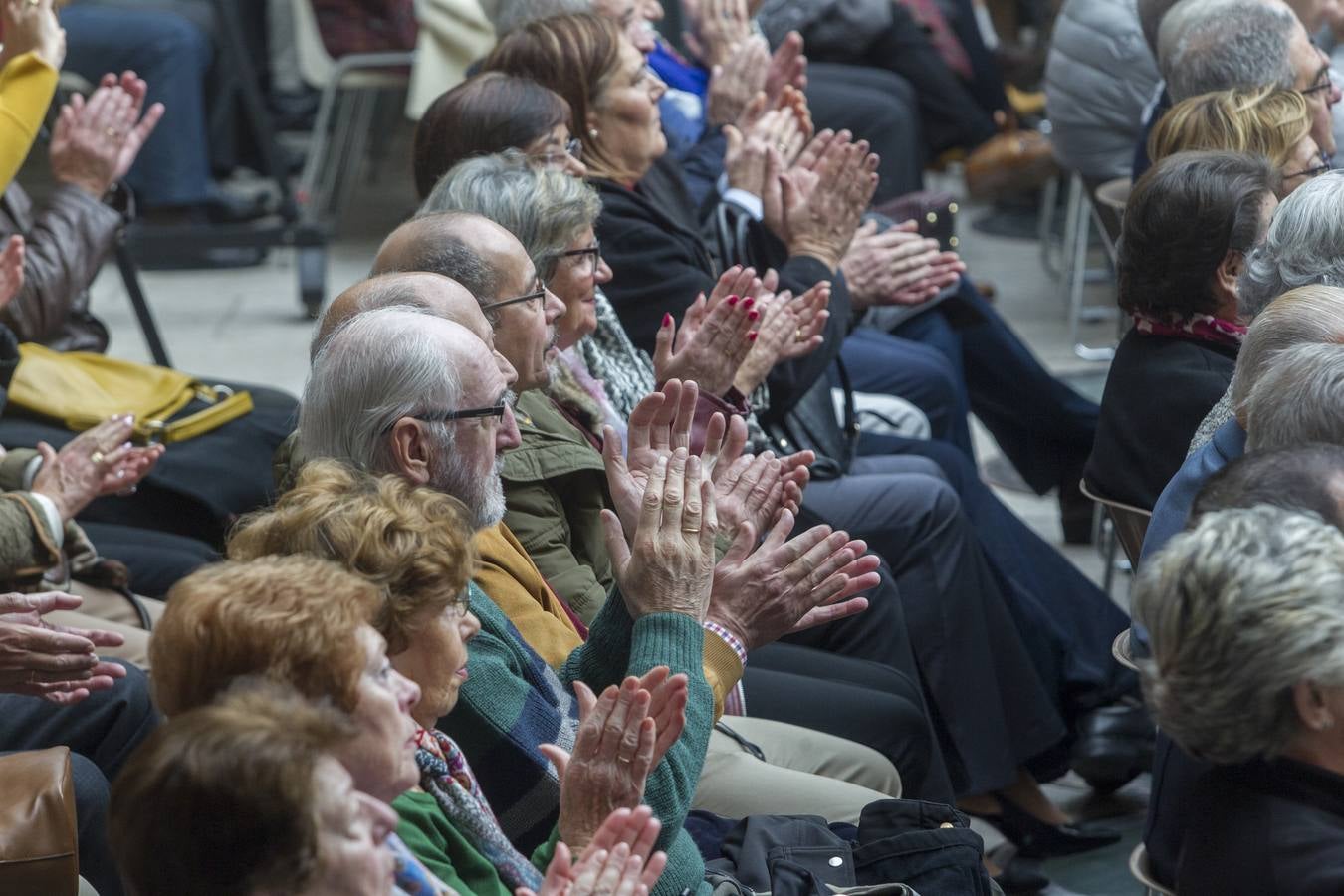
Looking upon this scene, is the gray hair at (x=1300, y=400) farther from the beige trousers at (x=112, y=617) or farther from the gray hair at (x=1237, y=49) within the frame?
the beige trousers at (x=112, y=617)

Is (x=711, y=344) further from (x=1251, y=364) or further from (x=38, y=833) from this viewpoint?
(x=38, y=833)

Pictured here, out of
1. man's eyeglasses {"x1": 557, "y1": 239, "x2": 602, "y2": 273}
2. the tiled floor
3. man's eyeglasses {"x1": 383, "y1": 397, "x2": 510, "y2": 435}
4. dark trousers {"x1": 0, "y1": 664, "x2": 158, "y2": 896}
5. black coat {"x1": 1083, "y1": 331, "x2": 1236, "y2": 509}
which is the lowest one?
the tiled floor

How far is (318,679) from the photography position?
1.55m

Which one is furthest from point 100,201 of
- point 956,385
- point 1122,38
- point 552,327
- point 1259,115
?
point 1122,38

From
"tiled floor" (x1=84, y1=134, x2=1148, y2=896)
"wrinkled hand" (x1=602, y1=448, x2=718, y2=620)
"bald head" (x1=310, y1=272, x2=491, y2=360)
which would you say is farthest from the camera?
"tiled floor" (x1=84, y1=134, x2=1148, y2=896)

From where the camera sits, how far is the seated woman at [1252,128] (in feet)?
10.6

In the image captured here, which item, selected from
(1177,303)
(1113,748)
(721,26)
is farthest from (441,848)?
(721,26)

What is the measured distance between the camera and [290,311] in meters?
6.27

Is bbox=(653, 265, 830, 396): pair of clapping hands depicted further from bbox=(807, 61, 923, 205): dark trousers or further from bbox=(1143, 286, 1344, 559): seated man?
bbox=(807, 61, 923, 205): dark trousers

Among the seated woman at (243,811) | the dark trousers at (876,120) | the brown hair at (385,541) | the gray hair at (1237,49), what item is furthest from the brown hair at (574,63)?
the dark trousers at (876,120)

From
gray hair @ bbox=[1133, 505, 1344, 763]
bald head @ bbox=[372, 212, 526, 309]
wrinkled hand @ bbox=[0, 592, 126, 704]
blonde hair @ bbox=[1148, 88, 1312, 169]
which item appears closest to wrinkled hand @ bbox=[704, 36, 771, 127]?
blonde hair @ bbox=[1148, 88, 1312, 169]

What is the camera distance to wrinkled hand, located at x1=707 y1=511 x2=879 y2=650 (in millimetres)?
2316

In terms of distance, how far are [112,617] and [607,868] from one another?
1658 millimetres

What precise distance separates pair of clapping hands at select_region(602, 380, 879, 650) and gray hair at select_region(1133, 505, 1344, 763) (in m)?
0.61
